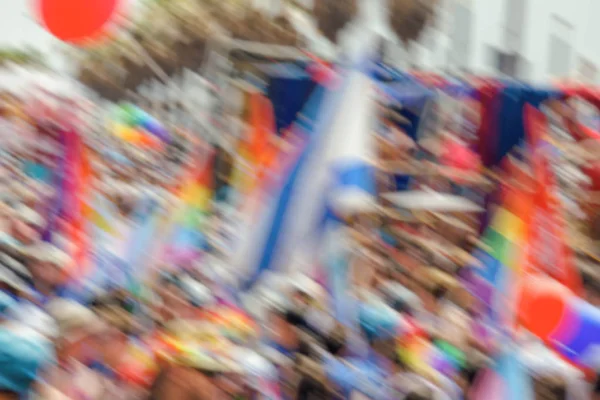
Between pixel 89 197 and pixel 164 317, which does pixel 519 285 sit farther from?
pixel 89 197

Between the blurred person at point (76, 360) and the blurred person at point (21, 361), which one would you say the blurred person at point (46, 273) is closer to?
the blurred person at point (76, 360)

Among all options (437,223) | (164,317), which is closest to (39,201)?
(164,317)

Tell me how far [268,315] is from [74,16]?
1.45 m

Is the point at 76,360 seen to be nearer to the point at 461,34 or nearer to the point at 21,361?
the point at 21,361

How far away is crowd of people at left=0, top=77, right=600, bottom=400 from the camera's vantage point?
3.29 m

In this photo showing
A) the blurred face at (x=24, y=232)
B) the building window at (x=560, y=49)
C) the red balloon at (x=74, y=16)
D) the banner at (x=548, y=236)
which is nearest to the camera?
the banner at (x=548, y=236)

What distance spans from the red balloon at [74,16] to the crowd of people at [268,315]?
2.62 ft

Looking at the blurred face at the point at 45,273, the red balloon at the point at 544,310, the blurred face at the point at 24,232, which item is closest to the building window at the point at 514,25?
the blurred face at the point at 24,232

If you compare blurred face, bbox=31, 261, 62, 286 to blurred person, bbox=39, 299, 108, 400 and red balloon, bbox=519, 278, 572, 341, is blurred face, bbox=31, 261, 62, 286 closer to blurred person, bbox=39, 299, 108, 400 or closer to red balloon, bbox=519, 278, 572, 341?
blurred person, bbox=39, 299, 108, 400

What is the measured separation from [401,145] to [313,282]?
1.07 m

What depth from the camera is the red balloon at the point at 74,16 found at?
3916 millimetres

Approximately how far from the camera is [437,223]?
4.06 meters

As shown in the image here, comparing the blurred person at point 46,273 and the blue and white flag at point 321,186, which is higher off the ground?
the blue and white flag at point 321,186

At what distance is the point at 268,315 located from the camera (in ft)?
12.2
